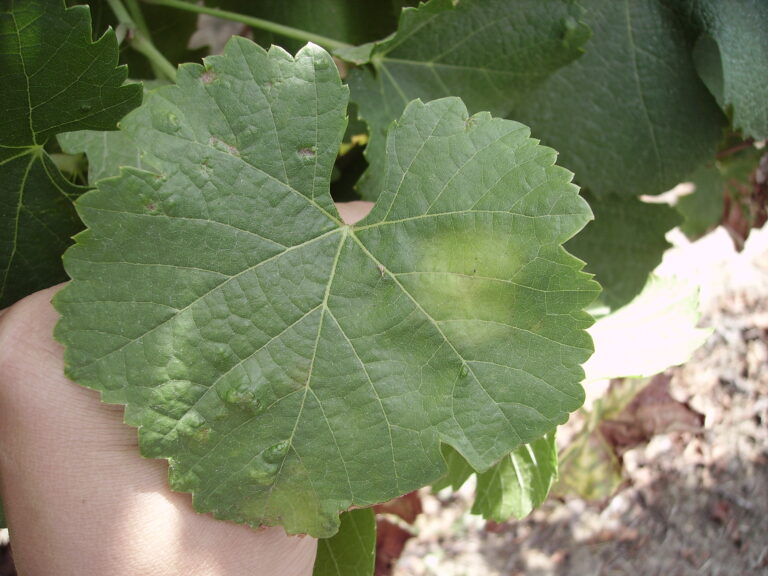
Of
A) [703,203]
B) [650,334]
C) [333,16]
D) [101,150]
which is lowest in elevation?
[703,203]

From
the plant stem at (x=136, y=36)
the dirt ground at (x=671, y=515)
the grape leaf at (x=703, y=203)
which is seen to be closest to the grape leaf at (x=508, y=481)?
the plant stem at (x=136, y=36)

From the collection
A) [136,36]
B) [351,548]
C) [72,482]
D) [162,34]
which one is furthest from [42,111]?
[351,548]

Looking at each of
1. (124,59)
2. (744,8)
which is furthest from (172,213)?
(744,8)

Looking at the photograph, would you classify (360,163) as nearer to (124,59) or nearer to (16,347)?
(124,59)

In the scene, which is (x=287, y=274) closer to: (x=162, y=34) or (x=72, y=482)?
(x=72, y=482)

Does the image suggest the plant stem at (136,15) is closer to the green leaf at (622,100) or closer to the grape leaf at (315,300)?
the grape leaf at (315,300)
